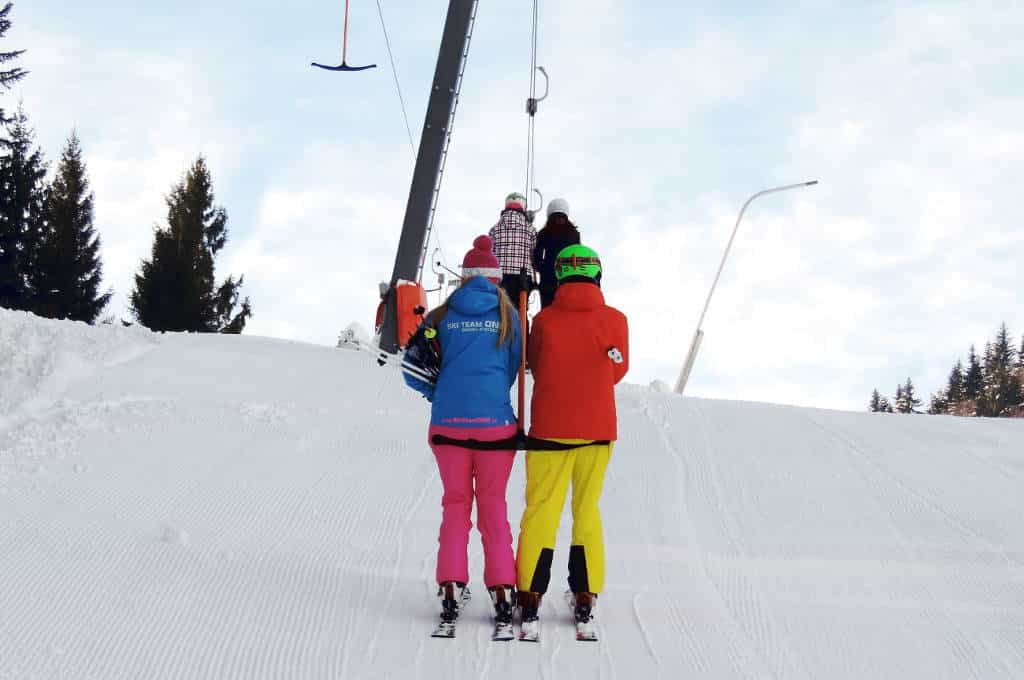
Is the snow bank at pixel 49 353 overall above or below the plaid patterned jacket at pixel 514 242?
below

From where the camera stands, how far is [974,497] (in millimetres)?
8508

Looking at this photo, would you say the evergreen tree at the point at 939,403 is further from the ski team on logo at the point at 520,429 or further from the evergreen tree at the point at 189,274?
the ski team on logo at the point at 520,429

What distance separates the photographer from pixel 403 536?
6.67 m

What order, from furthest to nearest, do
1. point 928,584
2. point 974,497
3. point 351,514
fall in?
1. point 974,497
2. point 351,514
3. point 928,584

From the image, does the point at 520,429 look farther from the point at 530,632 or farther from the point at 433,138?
the point at 433,138

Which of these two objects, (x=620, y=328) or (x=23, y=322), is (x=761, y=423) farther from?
(x=23, y=322)

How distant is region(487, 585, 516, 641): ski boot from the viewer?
4.90m

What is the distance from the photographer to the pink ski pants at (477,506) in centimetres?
502

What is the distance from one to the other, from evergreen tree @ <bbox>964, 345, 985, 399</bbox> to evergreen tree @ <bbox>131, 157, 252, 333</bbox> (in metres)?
51.3

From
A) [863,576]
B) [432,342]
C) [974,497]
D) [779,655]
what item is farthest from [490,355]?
[974,497]

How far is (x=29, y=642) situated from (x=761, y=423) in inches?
293

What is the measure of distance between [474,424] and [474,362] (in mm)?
302

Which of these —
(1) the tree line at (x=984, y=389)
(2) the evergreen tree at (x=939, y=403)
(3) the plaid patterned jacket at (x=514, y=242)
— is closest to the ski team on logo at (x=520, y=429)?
(3) the plaid patterned jacket at (x=514, y=242)

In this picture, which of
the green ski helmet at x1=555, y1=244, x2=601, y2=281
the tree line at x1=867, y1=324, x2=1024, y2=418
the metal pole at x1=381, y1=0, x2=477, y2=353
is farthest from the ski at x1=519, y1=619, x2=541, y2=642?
the tree line at x1=867, y1=324, x2=1024, y2=418
